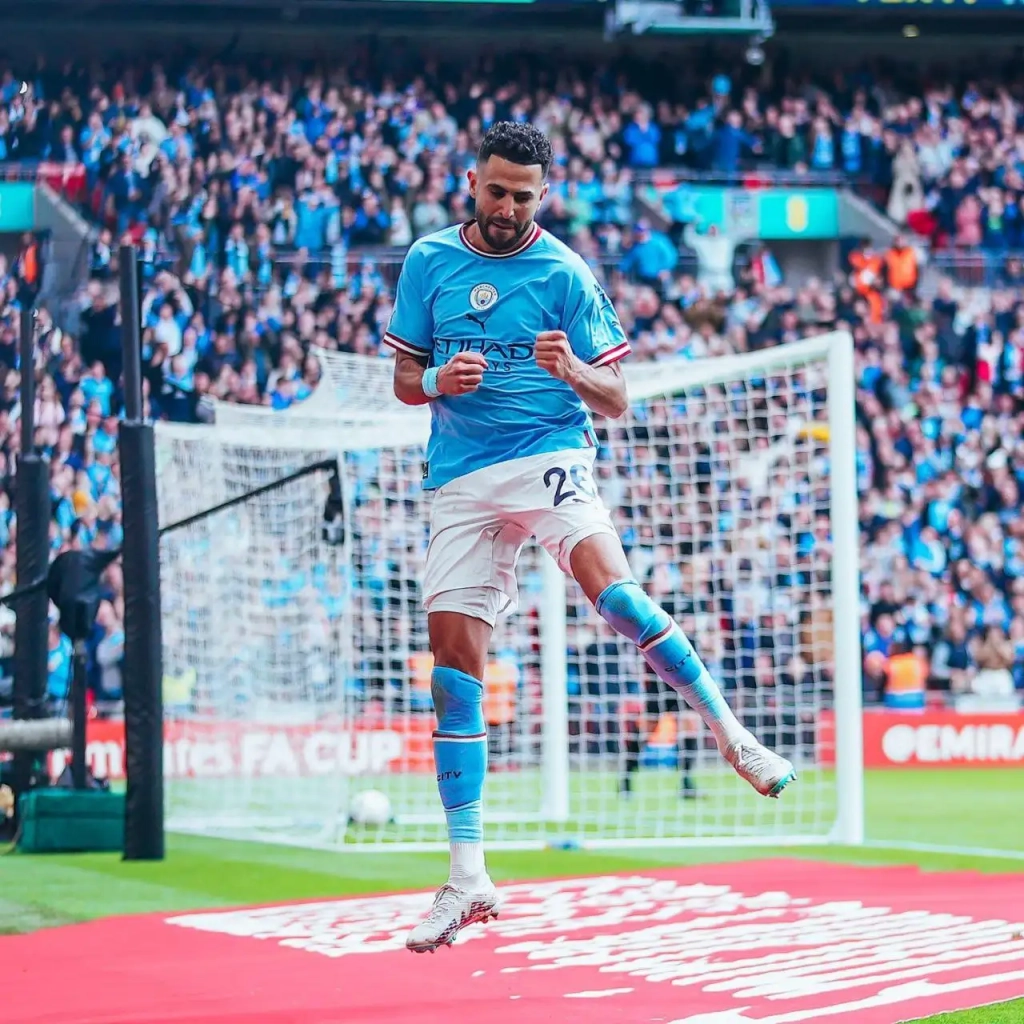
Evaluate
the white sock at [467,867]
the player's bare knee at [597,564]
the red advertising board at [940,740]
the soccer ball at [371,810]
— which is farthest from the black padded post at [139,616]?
the red advertising board at [940,740]

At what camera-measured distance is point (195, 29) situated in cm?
2298

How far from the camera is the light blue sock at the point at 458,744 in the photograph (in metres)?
5.23

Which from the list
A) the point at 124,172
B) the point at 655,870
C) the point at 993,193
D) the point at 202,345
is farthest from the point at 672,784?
the point at 993,193

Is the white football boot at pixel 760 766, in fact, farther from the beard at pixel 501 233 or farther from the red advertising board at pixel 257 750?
the red advertising board at pixel 257 750

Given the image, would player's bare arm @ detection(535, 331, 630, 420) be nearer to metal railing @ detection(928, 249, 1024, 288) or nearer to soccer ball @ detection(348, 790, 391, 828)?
soccer ball @ detection(348, 790, 391, 828)

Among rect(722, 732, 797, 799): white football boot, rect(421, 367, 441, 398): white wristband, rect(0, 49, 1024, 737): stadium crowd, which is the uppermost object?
rect(0, 49, 1024, 737): stadium crowd

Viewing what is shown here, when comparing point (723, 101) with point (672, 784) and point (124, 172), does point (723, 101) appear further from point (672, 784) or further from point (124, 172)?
point (672, 784)

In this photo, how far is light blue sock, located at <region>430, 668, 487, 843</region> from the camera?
5.23 metres

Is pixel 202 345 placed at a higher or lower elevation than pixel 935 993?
higher

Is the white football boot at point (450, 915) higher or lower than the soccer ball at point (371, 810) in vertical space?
higher

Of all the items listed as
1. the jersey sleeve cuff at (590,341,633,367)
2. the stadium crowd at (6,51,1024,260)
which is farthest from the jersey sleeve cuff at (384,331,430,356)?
the stadium crowd at (6,51,1024,260)

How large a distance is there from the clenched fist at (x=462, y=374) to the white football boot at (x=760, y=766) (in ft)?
4.23

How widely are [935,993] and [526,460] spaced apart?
1933 millimetres

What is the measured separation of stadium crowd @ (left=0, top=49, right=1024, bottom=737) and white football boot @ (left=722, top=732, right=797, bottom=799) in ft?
36.1
